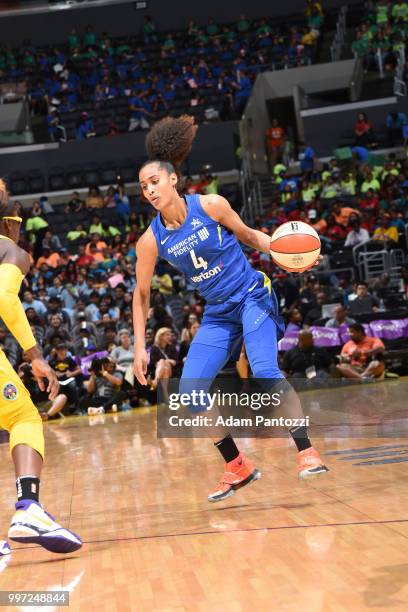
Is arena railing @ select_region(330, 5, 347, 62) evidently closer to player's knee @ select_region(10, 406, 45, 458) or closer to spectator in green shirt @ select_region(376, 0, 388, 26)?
spectator in green shirt @ select_region(376, 0, 388, 26)

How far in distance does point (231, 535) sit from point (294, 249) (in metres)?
1.73

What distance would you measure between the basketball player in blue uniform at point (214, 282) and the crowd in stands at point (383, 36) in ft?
69.3

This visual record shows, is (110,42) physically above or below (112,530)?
above

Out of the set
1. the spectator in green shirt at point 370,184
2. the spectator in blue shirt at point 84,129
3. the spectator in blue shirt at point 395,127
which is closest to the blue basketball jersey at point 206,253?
the spectator in green shirt at point 370,184

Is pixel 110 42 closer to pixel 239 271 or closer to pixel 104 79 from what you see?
pixel 104 79

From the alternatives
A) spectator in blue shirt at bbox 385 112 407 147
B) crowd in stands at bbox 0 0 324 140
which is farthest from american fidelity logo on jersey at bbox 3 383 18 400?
crowd in stands at bbox 0 0 324 140

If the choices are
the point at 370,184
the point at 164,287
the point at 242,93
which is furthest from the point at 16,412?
the point at 242,93

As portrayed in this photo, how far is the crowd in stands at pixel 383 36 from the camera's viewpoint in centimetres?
2511

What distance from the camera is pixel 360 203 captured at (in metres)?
19.0

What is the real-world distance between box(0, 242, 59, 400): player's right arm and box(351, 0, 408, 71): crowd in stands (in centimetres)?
2251

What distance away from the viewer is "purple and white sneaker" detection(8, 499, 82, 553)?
3846 mm

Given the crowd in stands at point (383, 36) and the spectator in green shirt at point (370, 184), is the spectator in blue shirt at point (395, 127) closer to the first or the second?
the crowd in stands at point (383, 36)

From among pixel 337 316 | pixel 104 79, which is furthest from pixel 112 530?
pixel 104 79

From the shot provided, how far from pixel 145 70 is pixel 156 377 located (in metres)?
16.7
